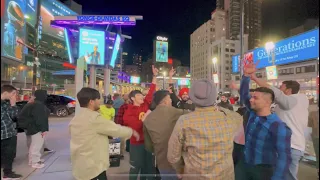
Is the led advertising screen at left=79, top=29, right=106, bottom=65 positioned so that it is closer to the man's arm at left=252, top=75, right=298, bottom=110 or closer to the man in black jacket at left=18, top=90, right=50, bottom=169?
the man in black jacket at left=18, top=90, right=50, bottom=169

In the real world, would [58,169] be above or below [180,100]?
below

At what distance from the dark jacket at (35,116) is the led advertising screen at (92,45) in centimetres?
1334

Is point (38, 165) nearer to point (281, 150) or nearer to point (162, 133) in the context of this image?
point (162, 133)

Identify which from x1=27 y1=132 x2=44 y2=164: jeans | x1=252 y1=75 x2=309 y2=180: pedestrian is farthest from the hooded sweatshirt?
x1=27 y1=132 x2=44 y2=164: jeans

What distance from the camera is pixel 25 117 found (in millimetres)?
5449

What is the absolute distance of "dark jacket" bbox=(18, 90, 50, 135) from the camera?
550 cm

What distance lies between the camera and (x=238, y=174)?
10.1 ft

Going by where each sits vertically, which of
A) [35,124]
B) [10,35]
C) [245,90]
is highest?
[10,35]

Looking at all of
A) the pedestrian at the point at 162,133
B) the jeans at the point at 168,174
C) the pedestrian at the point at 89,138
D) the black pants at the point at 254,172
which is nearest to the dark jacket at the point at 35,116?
the pedestrian at the point at 89,138

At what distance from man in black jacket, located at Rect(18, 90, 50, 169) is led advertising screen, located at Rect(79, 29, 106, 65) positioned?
13.4 meters

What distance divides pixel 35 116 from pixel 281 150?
505 cm

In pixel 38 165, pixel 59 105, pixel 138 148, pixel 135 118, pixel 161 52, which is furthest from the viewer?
pixel 161 52

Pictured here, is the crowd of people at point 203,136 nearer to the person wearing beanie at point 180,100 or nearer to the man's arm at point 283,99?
the man's arm at point 283,99

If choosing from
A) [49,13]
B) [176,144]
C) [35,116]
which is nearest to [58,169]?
[35,116]
